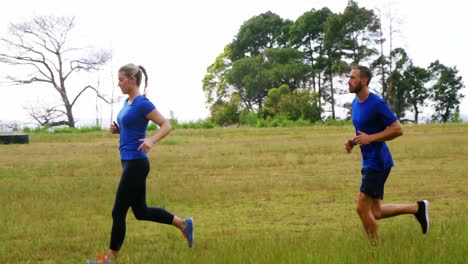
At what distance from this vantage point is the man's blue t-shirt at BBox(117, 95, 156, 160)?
5.78 meters

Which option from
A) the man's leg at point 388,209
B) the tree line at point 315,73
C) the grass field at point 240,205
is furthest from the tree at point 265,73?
the man's leg at point 388,209

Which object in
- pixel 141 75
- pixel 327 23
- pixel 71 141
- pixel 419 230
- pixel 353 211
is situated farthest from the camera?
pixel 327 23

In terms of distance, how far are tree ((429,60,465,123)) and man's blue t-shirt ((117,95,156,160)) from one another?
49103 mm

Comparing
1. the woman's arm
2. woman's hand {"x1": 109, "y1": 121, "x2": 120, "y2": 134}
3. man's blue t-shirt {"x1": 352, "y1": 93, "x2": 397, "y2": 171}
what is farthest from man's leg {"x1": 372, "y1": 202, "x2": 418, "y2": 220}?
woman's hand {"x1": 109, "y1": 121, "x2": 120, "y2": 134}

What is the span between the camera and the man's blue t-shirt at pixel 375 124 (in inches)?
233

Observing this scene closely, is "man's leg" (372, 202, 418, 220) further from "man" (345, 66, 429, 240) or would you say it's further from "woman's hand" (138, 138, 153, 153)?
"woman's hand" (138, 138, 153, 153)

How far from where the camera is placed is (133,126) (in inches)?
229

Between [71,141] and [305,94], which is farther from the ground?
[305,94]

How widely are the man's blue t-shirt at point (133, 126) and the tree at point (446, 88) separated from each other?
49.1 meters

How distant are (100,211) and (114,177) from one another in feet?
13.9

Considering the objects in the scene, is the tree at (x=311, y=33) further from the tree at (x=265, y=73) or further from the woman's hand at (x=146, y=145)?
the woman's hand at (x=146, y=145)

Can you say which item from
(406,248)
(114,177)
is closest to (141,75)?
(406,248)

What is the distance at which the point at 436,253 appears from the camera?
17.4 ft

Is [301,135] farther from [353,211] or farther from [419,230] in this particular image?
[419,230]
